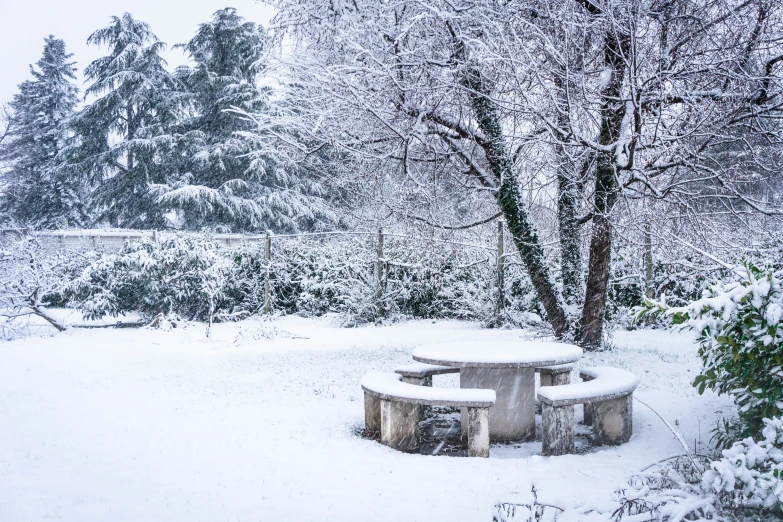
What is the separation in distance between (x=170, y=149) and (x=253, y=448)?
2089cm

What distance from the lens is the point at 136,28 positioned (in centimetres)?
2391

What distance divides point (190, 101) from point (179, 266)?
14.9 metres

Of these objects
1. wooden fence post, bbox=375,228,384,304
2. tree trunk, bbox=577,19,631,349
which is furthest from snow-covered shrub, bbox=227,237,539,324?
tree trunk, bbox=577,19,631,349

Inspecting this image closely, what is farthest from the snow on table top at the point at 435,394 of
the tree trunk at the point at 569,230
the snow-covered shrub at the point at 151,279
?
the snow-covered shrub at the point at 151,279

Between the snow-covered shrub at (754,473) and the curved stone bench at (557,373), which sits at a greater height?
the snow-covered shrub at (754,473)

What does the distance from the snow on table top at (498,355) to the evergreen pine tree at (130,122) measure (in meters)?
20.3

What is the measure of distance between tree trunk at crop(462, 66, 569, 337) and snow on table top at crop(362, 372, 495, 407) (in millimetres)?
3654

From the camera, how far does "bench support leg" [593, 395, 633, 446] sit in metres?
4.48

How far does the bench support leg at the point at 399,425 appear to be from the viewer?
14.4 feet

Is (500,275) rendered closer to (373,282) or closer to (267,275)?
(373,282)

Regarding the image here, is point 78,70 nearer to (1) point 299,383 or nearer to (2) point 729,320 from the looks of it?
(1) point 299,383

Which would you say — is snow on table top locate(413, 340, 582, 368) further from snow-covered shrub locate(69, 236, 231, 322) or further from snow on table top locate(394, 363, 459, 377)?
snow-covered shrub locate(69, 236, 231, 322)

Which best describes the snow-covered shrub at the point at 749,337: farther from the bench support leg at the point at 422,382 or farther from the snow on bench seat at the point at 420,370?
the bench support leg at the point at 422,382

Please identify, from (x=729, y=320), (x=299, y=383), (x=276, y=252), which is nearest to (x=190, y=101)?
(x=276, y=252)
